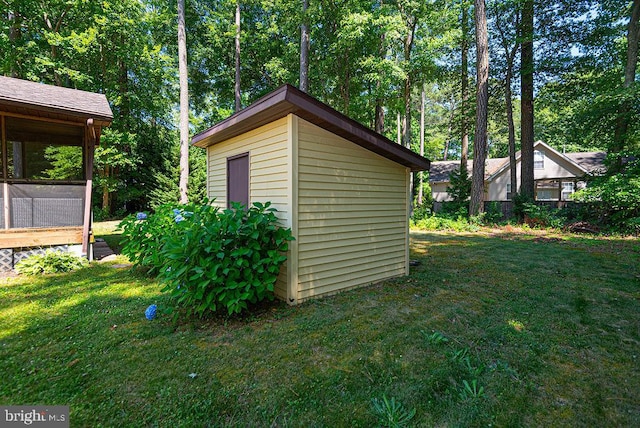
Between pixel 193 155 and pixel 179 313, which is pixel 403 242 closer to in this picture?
pixel 179 313

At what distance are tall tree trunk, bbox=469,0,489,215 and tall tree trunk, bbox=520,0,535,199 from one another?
2.47m

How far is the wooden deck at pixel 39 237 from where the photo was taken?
4.96m

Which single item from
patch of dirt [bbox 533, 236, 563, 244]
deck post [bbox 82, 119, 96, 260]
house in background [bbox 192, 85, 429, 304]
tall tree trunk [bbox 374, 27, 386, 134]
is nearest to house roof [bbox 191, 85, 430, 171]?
house in background [bbox 192, 85, 429, 304]

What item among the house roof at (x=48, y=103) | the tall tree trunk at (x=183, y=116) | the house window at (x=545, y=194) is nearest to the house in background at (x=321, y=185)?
the house roof at (x=48, y=103)

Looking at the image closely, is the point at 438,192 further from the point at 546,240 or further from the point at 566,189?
the point at 546,240

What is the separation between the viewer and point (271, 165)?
396cm

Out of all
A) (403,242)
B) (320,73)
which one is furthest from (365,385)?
(320,73)

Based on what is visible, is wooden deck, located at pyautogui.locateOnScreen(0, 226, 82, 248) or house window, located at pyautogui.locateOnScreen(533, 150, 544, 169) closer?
wooden deck, located at pyautogui.locateOnScreen(0, 226, 82, 248)

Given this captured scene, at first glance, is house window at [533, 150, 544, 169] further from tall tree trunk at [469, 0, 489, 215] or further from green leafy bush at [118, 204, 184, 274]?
green leafy bush at [118, 204, 184, 274]

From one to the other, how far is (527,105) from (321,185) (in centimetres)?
1306

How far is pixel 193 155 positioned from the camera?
1465cm

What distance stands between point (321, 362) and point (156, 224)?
11.9 feet

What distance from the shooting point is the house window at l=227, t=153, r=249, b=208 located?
4.58 metres

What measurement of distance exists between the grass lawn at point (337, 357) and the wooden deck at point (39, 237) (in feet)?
3.53
